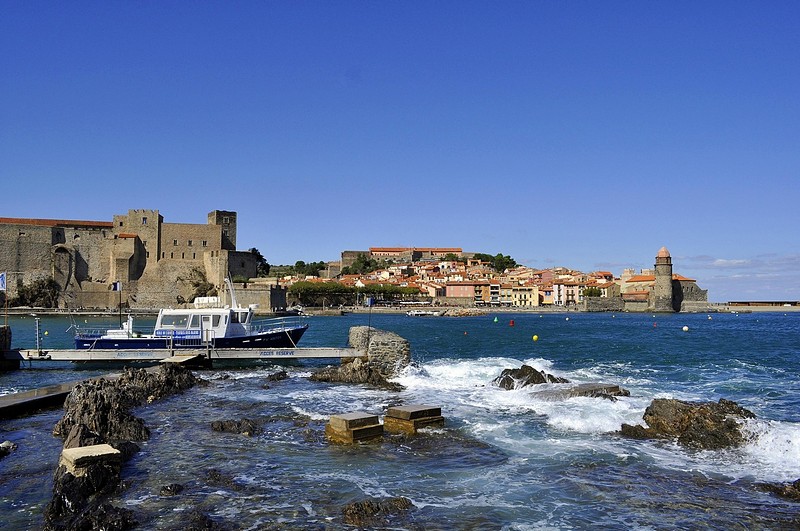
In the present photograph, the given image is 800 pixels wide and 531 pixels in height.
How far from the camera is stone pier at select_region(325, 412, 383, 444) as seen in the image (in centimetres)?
952

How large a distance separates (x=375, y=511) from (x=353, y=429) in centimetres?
296

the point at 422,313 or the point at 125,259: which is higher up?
the point at 125,259

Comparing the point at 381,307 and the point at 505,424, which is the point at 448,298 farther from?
the point at 505,424

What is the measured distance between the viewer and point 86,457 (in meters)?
7.42

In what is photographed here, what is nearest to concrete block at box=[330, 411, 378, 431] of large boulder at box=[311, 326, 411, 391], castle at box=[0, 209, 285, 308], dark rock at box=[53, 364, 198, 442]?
dark rock at box=[53, 364, 198, 442]

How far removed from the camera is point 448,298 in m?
106

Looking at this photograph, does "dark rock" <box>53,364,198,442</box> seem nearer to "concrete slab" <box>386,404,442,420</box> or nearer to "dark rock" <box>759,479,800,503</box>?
"concrete slab" <box>386,404,442,420</box>

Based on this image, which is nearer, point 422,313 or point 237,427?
point 237,427

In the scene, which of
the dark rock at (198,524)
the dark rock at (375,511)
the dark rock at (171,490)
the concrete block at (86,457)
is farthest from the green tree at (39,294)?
the dark rock at (375,511)

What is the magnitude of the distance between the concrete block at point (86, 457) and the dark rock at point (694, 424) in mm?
7337

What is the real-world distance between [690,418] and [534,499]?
417 centimetres

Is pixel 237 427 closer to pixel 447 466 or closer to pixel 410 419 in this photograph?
pixel 410 419

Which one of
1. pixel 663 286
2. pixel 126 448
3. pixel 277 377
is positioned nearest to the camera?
pixel 126 448

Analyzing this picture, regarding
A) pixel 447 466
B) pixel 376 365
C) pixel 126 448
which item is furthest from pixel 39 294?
pixel 447 466
